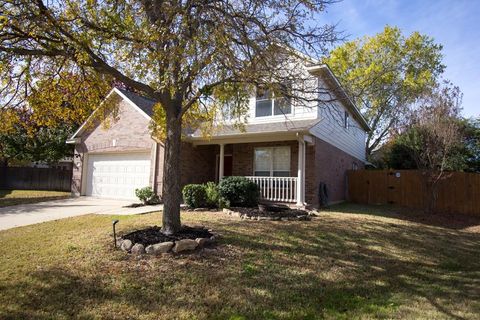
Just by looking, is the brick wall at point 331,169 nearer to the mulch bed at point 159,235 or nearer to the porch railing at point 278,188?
the porch railing at point 278,188

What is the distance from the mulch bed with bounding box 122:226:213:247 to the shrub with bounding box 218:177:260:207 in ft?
15.9

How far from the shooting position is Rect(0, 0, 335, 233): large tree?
20.9 ft

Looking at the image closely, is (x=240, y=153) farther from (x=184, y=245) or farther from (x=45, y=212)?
(x=184, y=245)

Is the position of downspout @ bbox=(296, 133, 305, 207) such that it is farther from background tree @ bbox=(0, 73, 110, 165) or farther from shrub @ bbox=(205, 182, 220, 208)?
background tree @ bbox=(0, 73, 110, 165)

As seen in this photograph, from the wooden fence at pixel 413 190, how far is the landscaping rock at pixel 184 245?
43.2 feet

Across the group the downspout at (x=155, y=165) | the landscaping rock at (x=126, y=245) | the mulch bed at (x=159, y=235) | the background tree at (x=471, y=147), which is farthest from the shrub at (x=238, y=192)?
the background tree at (x=471, y=147)

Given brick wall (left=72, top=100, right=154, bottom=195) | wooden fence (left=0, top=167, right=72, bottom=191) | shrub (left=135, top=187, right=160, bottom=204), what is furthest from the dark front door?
wooden fence (left=0, top=167, right=72, bottom=191)

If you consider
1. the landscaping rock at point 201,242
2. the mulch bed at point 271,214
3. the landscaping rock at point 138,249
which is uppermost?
the mulch bed at point 271,214

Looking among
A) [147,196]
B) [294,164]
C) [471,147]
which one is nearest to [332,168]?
[294,164]

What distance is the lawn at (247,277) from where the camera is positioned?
4316 mm

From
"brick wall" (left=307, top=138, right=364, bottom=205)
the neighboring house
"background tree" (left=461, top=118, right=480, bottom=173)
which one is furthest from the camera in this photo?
"background tree" (left=461, top=118, right=480, bottom=173)

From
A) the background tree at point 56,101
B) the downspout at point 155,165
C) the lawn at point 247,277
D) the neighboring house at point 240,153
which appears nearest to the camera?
the lawn at point 247,277

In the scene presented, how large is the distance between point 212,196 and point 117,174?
21.6 ft

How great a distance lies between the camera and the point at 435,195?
15508 mm
